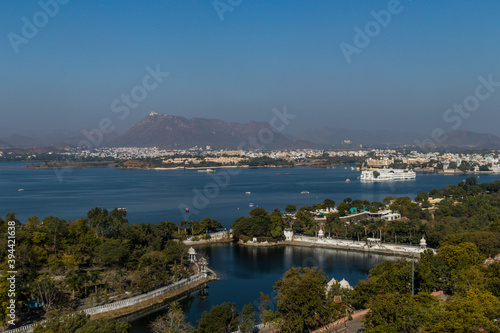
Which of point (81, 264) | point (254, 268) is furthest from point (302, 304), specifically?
point (81, 264)

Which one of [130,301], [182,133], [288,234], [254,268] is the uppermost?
[182,133]

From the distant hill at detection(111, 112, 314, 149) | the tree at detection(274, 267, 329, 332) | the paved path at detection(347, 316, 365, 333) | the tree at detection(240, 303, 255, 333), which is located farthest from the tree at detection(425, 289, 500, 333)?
the distant hill at detection(111, 112, 314, 149)

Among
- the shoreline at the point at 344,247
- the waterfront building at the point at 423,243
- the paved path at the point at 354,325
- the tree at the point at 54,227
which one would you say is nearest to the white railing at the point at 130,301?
the tree at the point at 54,227

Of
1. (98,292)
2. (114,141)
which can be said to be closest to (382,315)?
(98,292)

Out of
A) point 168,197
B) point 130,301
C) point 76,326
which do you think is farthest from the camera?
point 168,197

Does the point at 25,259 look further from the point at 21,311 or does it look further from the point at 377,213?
the point at 377,213

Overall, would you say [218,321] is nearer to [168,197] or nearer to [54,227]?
[54,227]

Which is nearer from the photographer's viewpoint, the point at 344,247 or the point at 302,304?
the point at 302,304

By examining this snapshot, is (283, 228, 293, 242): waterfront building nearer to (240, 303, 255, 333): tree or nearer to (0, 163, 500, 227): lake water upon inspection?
(0, 163, 500, 227): lake water

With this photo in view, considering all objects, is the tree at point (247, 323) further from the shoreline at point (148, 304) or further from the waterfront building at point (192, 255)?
the waterfront building at point (192, 255)
